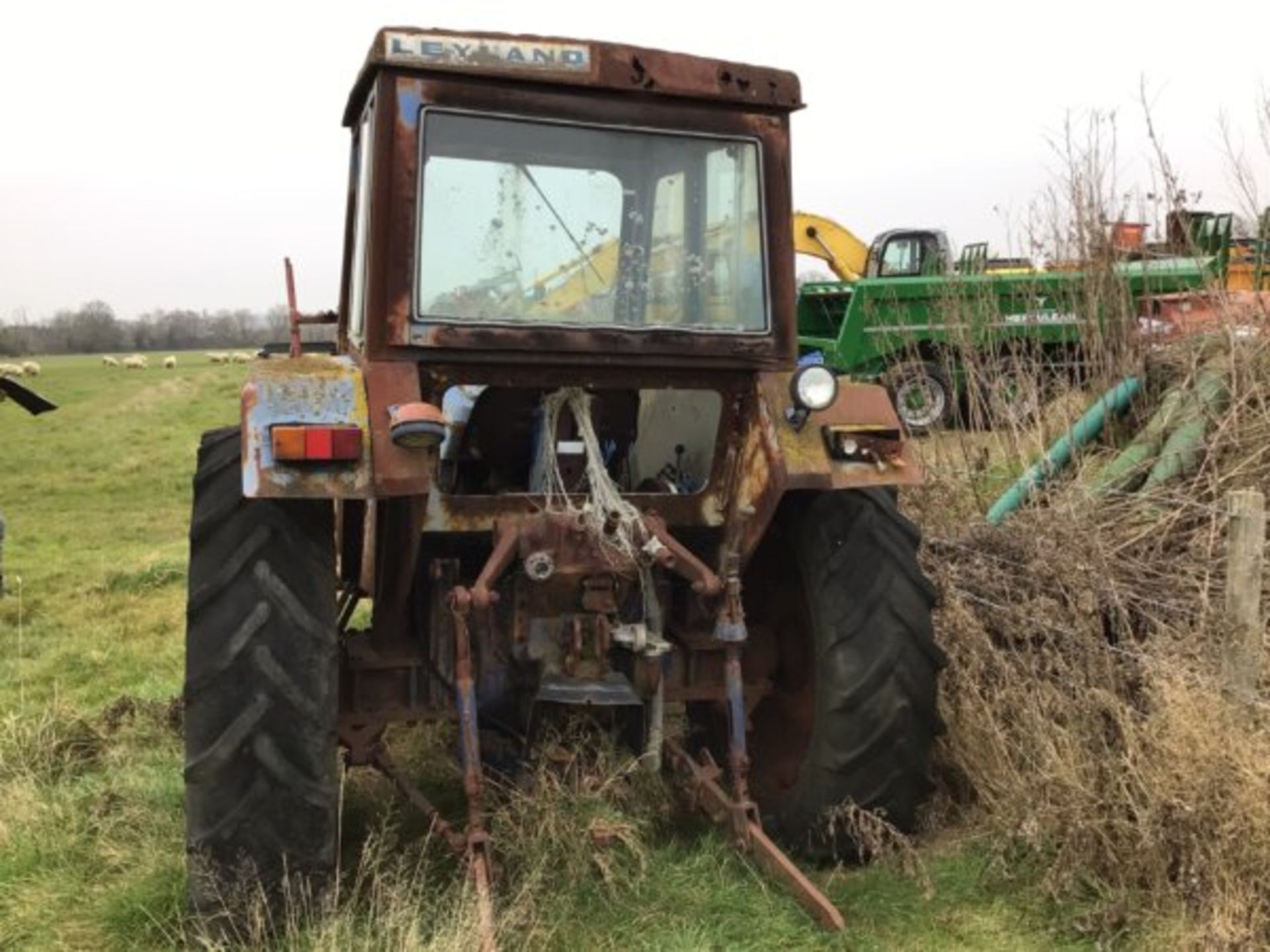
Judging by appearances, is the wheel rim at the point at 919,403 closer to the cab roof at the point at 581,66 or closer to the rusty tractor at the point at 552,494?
the rusty tractor at the point at 552,494

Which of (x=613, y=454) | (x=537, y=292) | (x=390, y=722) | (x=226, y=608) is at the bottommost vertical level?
(x=390, y=722)

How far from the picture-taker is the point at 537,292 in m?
3.51

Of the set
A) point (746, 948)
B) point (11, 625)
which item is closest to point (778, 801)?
point (746, 948)

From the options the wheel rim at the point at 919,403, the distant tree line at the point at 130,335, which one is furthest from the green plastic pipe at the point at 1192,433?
the distant tree line at the point at 130,335

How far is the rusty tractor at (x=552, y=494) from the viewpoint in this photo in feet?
10.4

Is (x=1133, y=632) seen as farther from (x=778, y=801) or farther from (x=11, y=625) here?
(x=11, y=625)

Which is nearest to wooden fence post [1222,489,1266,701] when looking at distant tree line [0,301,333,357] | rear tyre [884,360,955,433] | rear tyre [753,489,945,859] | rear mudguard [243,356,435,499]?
rear tyre [753,489,945,859]

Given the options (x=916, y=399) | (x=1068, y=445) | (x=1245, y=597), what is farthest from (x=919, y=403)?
(x=1245, y=597)

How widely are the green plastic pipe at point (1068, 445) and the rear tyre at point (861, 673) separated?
2.02 m

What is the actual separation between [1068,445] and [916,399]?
2.61 metres

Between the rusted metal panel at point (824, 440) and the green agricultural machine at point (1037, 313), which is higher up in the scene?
the green agricultural machine at point (1037, 313)

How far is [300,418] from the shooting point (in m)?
3.20

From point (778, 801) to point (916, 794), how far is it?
428 millimetres

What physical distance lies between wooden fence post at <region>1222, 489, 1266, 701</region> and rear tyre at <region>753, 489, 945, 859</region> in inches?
34.6
